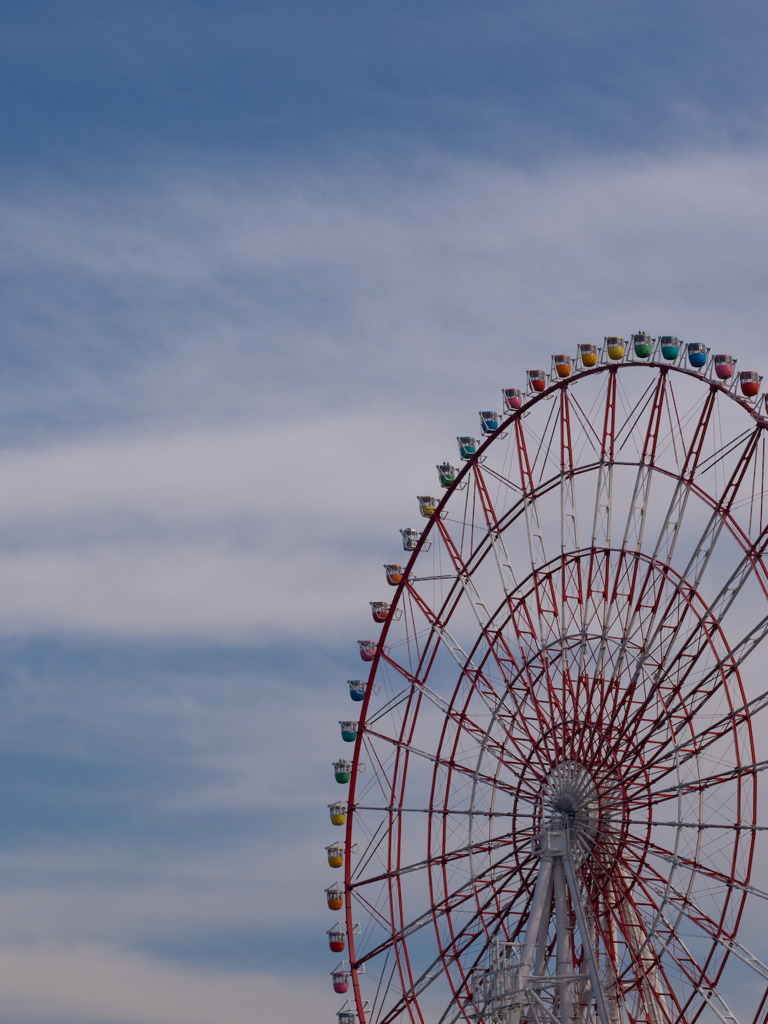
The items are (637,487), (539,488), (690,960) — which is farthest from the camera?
(539,488)

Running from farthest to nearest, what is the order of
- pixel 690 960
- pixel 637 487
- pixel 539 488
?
pixel 539 488, pixel 637 487, pixel 690 960

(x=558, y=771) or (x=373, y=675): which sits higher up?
(x=373, y=675)

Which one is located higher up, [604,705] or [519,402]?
[519,402]

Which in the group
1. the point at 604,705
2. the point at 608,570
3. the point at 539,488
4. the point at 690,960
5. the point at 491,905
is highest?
the point at 539,488

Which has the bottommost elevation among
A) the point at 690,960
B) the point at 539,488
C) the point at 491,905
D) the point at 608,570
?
the point at 690,960

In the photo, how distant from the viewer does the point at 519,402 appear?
207 ft

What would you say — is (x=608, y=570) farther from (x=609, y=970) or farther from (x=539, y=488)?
(x=609, y=970)

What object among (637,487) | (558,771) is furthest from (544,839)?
(637,487)

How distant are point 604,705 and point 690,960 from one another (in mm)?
7631

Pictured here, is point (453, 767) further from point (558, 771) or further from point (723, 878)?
point (723, 878)

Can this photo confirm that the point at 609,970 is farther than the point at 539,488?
No

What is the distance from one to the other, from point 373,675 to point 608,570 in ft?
33.2

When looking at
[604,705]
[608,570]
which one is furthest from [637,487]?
[604,705]

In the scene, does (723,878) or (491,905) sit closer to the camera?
(723,878)
